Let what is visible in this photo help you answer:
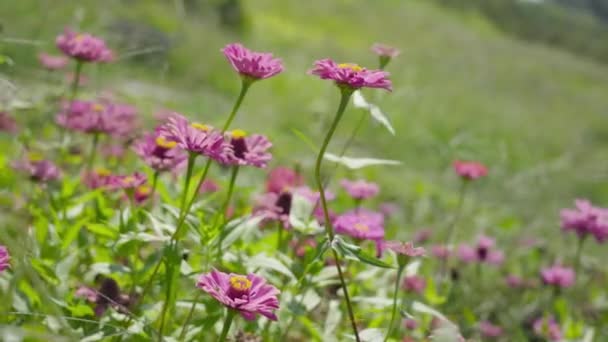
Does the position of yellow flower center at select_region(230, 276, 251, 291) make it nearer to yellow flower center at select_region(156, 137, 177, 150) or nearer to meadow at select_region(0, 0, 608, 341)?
meadow at select_region(0, 0, 608, 341)

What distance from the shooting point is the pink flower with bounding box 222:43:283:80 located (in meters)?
0.82

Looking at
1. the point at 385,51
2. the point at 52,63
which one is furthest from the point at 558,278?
the point at 52,63

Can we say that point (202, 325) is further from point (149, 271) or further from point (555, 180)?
point (555, 180)

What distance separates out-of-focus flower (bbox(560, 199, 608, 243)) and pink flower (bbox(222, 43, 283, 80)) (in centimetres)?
94

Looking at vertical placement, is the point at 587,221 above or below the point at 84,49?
below

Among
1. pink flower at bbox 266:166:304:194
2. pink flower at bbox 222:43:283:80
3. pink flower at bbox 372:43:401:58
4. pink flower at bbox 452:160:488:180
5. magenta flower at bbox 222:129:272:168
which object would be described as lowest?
pink flower at bbox 452:160:488:180

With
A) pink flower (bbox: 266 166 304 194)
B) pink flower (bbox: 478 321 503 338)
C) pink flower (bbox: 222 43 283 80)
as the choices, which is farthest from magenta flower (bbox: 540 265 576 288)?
pink flower (bbox: 222 43 283 80)

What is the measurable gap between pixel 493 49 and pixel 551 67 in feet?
7.22

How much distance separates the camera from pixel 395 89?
477 centimetres

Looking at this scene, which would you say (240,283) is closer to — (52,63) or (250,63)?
(250,63)

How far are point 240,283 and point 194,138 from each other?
0.57ft

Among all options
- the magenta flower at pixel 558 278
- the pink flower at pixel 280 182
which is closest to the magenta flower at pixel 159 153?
the pink flower at pixel 280 182

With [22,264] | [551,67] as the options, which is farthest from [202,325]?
[551,67]

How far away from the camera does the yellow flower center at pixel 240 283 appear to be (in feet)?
2.39
